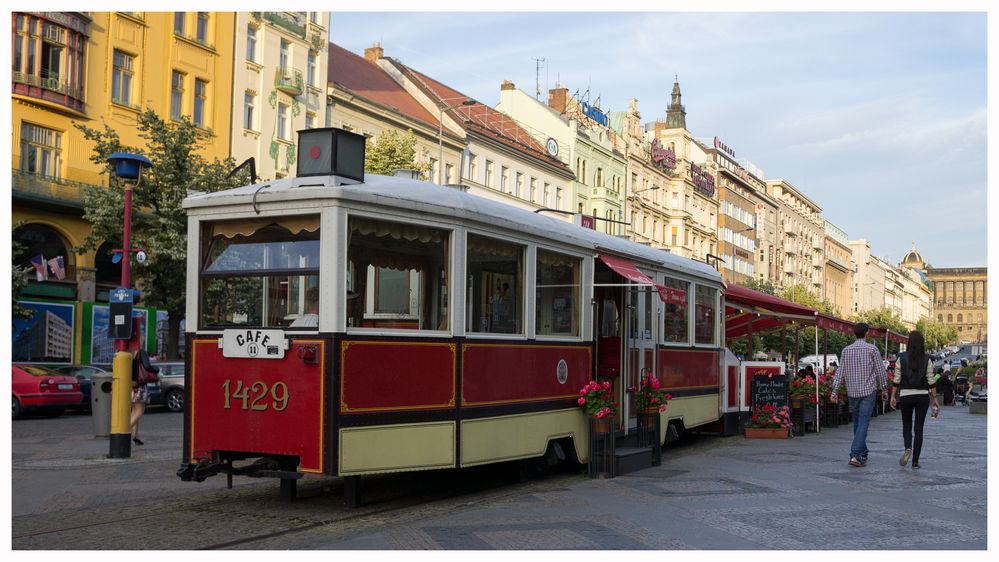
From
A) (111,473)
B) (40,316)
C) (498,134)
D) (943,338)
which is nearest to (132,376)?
(111,473)

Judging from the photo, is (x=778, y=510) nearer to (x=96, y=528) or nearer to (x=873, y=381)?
(x=873, y=381)

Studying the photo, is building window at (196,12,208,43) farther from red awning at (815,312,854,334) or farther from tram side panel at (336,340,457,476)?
tram side panel at (336,340,457,476)

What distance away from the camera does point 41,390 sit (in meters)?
25.2

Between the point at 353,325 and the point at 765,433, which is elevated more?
the point at 353,325

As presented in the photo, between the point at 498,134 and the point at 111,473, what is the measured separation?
157 ft

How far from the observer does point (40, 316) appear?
35.0 m

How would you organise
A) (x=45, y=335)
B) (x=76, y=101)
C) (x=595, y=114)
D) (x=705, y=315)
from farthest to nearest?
(x=595, y=114)
(x=76, y=101)
(x=45, y=335)
(x=705, y=315)

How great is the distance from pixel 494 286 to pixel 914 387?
600 centimetres

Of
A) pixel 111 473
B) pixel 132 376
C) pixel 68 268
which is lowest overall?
pixel 111 473

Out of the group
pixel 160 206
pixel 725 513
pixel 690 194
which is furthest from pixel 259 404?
pixel 690 194

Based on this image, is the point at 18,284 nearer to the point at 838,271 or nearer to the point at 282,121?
the point at 282,121

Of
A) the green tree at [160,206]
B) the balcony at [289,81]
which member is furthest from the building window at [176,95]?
the green tree at [160,206]

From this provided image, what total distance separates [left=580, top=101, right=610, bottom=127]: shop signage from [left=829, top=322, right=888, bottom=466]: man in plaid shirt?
59117mm

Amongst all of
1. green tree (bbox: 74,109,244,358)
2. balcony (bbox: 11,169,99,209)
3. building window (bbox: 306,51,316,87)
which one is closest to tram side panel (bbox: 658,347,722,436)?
green tree (bbox: 74,109,244,358)
